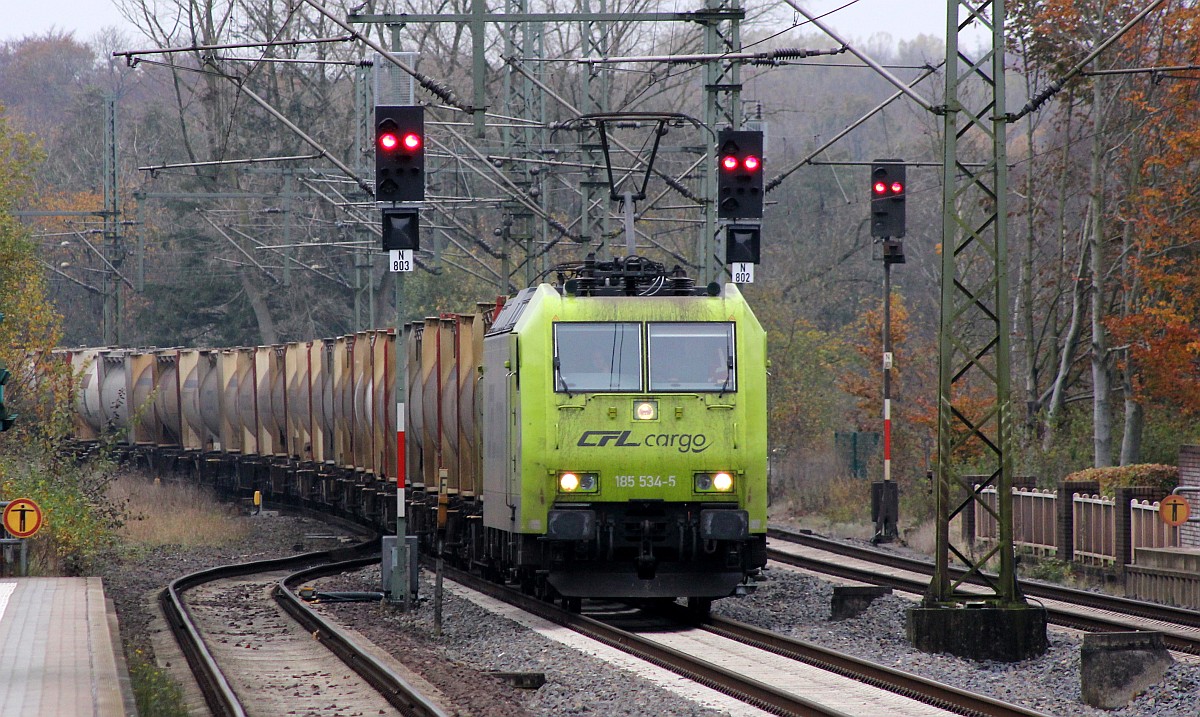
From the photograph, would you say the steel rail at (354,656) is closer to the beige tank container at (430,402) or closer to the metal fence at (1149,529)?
the beige tank container at (430,402)

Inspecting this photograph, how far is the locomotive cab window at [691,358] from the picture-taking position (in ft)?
49.0

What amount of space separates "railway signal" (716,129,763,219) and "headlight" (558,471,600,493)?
210 inches

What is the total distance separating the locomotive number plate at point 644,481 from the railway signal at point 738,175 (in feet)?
17.0

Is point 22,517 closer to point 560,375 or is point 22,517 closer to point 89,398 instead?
point 560,375

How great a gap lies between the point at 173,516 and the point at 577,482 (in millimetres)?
19388

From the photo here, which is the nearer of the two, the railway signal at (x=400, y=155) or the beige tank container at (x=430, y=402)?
the railway signal at (x=400, y=155)

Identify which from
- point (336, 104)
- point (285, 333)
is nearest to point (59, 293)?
point (285, 333)

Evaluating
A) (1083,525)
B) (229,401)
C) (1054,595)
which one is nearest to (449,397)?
(1054,595)

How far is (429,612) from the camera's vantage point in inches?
709

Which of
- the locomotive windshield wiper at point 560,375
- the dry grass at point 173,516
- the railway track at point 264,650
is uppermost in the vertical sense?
the locomotive windshield wiper at point 560,375

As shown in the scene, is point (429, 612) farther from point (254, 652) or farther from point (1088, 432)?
point (1088, 432)

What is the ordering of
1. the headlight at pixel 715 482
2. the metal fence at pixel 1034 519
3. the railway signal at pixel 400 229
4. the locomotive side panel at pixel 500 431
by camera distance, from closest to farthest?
the headlight at pixel 715 482 → the locomotive side panel at pixel 500 431 → the railway signal at pixel 400 229 → the metal fence at pixel 1034 519

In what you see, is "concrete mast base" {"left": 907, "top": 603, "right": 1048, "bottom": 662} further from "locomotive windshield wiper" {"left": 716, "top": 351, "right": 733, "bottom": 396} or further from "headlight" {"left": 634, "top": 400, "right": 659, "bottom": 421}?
"headlight" {"left": 634, "top": 400, "right": 659, "bottom": 421}

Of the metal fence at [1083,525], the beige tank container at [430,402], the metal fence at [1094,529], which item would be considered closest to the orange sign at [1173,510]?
the metal fence at [1083,525]
